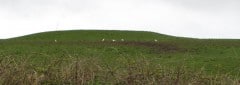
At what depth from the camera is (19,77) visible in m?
12.2

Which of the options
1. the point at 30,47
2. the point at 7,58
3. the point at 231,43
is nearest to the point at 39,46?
the point at 30,47

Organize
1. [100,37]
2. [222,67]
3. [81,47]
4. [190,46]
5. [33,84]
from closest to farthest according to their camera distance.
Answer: [33,84]
[222,67]
[81,47]
[190,46]
[100,37]

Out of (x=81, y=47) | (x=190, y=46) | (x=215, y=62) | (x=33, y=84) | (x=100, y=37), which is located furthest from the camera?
(x=100, y=37)

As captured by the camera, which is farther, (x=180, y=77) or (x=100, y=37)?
(x=100, y=37)

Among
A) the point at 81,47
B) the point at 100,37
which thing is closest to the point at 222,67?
the point at 81,47

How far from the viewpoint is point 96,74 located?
12.9 meters

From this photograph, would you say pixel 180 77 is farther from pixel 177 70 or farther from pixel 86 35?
pixel 86 35

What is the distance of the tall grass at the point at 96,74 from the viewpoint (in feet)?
39.9

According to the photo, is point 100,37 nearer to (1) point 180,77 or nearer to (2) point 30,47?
(2) point 30,47

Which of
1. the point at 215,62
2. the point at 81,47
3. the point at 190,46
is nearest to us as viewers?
the point at 215,62

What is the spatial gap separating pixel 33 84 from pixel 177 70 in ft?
8.99

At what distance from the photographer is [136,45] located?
141ft

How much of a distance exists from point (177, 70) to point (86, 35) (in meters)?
41.6

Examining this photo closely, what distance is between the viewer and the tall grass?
39.9ft
